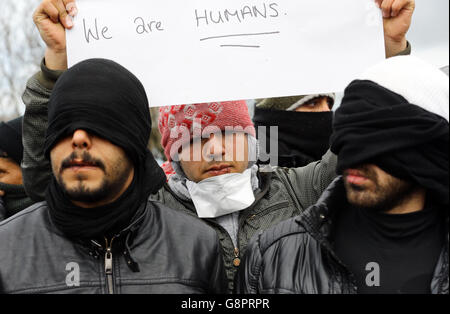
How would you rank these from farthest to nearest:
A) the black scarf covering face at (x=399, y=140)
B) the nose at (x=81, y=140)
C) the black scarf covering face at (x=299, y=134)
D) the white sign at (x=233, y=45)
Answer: the black scarf covering face at (x=299, y=134) → the white sign at (x=233, y=45) → the nose at (x=81, y=140) → the black scarf covering face at (x=399, y=140)

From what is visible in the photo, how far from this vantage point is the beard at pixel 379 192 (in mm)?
2100

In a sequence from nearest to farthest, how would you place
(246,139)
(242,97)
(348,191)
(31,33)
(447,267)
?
(447,267) < (348,191) < (242,97) < (246,139) < (31,33)

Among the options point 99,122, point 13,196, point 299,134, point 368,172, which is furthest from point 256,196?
point 13,196

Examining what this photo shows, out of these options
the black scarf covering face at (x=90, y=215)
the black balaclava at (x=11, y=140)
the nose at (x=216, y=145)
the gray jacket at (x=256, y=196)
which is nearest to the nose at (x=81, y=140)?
the black scarf covering face at (x=90, y=215)

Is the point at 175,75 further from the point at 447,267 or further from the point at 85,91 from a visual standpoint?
the point at 447,267

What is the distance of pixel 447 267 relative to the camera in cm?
Result: 203

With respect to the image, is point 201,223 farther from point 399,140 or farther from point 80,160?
point 399,140

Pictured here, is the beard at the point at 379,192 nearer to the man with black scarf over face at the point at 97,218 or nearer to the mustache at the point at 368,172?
the mustache at the point at 368,172

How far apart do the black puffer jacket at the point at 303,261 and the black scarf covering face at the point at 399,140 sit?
29 centimetres

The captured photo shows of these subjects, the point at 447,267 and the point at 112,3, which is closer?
the point at 447,267

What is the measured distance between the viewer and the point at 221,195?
286 centimetres

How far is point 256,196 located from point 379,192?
3.21ft

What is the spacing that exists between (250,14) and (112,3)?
71cm
